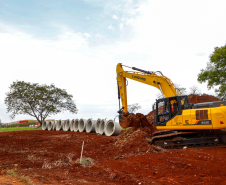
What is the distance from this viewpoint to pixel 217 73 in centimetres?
2403

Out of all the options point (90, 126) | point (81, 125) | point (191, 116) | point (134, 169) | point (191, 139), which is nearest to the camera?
point (134, 169)

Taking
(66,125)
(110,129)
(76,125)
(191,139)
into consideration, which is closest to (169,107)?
(191,139)

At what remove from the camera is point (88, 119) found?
21.2 metres

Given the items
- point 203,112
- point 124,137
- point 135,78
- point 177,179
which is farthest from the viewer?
point 135,78

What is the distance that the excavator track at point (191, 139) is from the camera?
948cm

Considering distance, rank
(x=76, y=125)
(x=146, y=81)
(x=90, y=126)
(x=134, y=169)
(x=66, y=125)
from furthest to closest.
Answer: (x=66, y=125) → (x=76, y=125) → (x=90, y=126) → (x=146, y=81) → (x=134, y=169)

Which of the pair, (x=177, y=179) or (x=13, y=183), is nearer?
(x=13, y=183)

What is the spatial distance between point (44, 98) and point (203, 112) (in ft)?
106

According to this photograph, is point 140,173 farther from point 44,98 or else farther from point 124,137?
point 44,98

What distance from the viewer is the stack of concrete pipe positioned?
17.4 m

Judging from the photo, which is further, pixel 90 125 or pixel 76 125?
pixel 76 125

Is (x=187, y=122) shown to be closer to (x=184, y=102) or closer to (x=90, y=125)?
(x=184, y=102)

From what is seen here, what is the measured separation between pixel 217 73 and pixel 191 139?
17.2 metres

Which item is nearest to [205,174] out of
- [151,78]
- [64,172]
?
[64,172]
